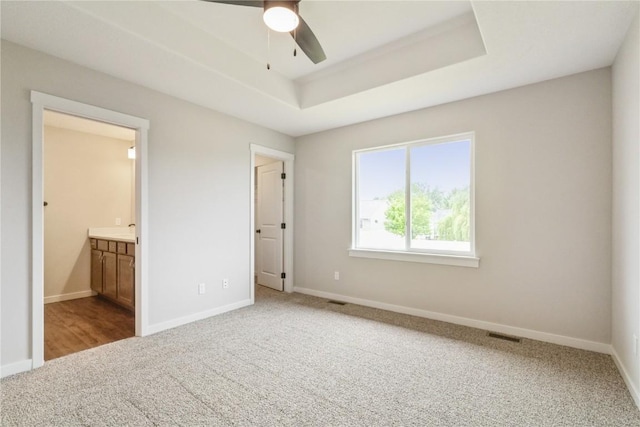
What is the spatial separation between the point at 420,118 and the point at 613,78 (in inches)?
66.7

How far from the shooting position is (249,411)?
6.16 feet

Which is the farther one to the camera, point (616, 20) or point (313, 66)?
point (313, 66)

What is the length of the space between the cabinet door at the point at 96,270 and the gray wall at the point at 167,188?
77.7 inches

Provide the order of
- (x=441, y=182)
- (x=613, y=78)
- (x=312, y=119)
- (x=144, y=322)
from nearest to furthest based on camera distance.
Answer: (x=613, y=78), (x=144, y=322), (x=441, y=182), (x=312, y=119)

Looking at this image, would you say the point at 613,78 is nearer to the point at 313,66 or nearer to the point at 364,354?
the point at 313,66

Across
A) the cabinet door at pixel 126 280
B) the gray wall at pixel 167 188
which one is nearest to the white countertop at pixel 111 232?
the cabinet door at pixel 126 280

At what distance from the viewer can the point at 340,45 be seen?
2.89 m

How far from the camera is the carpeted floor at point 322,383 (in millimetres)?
1833

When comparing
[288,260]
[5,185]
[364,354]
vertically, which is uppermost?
[5,185]

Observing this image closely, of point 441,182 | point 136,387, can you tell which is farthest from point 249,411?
point 441,182

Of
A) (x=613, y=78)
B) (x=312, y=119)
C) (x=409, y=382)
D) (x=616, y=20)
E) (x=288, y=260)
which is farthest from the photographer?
(x=288, y=260)

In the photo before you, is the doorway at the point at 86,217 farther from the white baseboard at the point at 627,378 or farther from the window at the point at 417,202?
the white baseboard at the point at 627,378

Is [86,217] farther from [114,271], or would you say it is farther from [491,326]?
[491,326]

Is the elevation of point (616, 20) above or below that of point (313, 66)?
below
